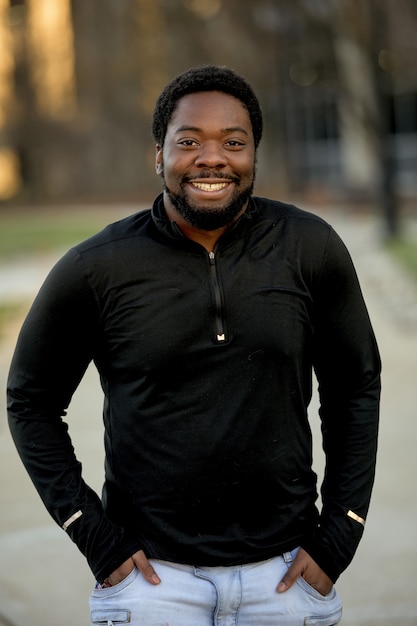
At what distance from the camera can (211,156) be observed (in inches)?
93.7

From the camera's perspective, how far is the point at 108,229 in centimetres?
246

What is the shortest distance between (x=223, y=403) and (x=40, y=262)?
16457 mm

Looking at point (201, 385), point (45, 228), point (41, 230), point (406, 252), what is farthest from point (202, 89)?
point (45, 228)

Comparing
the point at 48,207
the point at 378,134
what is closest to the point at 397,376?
the point at 378,134

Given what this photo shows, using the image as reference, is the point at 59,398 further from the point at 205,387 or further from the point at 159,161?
the point at 159,161

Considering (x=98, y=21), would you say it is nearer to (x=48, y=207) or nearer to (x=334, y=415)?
(x=48, y=207)

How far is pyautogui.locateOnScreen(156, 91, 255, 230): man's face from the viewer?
2.39 m

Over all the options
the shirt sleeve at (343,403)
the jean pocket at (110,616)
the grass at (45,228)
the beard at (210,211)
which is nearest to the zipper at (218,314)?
the beard at (210,211)

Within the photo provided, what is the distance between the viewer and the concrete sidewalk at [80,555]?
4.20 metres

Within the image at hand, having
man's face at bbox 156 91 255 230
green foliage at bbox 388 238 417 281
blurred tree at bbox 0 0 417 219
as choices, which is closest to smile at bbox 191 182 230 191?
man's face at bbox 156 91 255 230

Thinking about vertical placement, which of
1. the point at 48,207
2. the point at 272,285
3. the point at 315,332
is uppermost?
the point at 272,285

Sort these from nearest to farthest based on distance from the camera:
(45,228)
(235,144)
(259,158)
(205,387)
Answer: (205,387) < (235,144) < (259,158) < (45,228)

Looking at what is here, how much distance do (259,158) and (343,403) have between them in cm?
962

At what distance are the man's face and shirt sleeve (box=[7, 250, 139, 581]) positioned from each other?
30 cm
